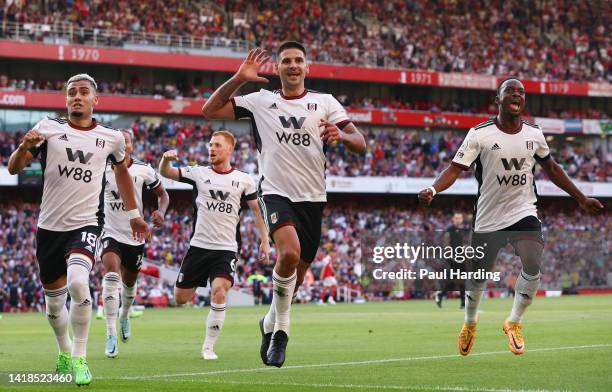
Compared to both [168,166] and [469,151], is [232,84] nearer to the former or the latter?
[469,151]

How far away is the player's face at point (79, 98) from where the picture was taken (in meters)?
10.1

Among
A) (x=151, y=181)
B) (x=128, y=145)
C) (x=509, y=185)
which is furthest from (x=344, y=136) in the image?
(x=151, y=181)

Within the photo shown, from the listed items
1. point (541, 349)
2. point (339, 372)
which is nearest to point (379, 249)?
point (541, 349)

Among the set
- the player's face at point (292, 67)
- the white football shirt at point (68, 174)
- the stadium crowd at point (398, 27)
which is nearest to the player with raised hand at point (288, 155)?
the player's face at point (292, 67)

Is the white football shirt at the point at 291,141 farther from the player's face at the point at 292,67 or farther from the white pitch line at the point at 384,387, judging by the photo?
the white pitch line at the point at 384,387

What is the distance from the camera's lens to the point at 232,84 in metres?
9.76

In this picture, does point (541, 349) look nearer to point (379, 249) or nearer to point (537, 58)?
point (379, 249)

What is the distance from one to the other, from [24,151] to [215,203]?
5.12 m

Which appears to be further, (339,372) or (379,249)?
(379,249)

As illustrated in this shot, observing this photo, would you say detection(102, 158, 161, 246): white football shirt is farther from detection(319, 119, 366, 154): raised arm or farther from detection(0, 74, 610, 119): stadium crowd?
detection(0, 74, 610, 119): stadium crowd

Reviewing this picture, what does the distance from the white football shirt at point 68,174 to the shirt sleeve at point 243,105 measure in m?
1.32

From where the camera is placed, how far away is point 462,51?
63375 millimetres

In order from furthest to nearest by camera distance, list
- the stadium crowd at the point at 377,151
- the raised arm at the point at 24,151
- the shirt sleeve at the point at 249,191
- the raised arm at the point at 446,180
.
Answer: the stadium crowd at the point at 377,151 → the shirt sleeve at the point at 249,191 → the raised arm at the point at 446,180 → the raised arm at the point at 24,151

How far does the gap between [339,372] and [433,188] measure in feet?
7.01
